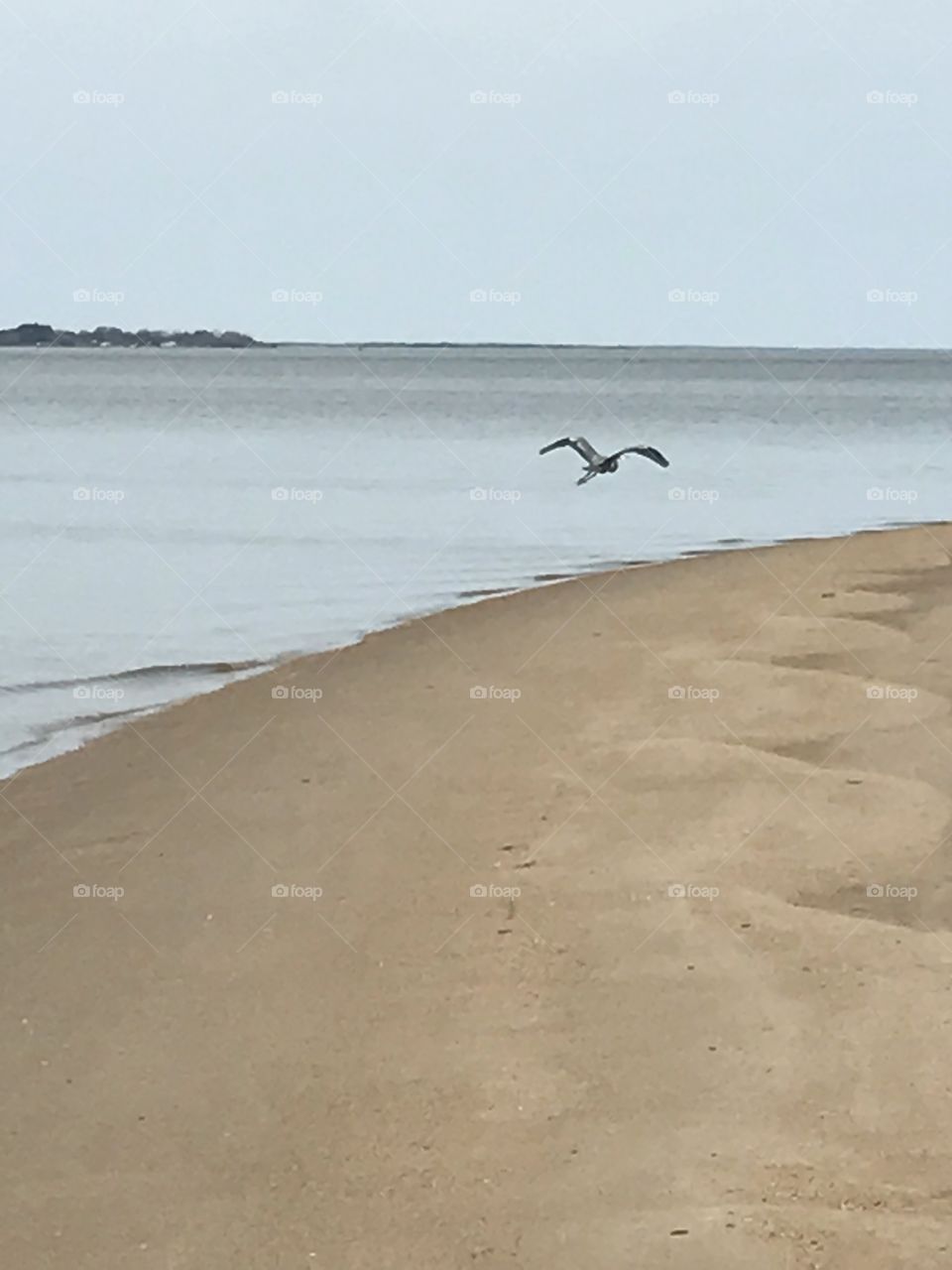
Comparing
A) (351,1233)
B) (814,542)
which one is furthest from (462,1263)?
(814,542)
